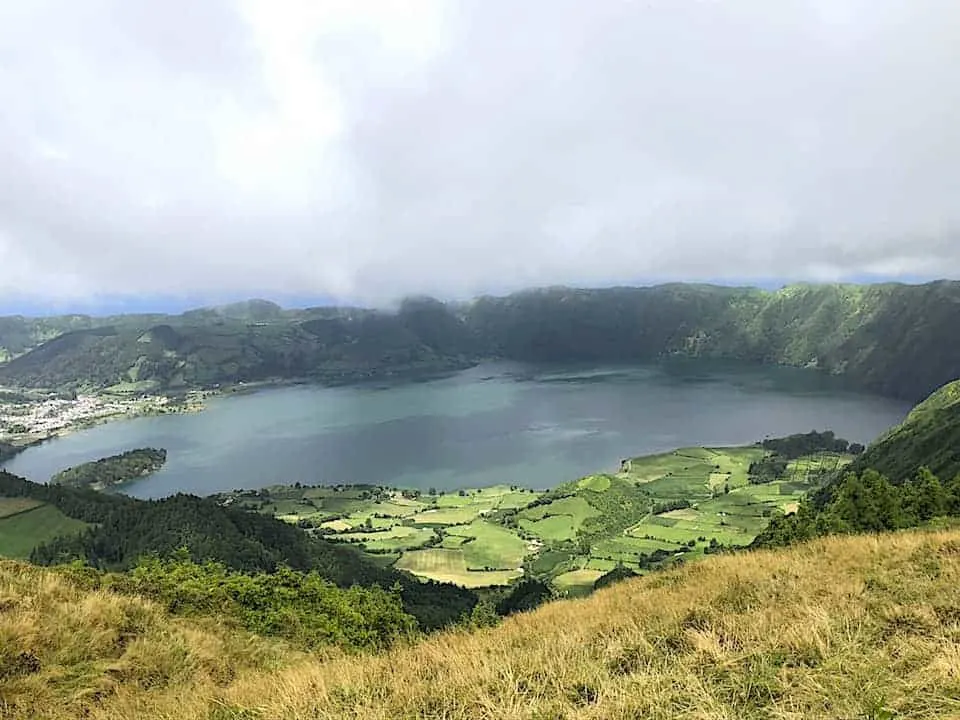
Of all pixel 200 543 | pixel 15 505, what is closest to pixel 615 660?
pixel 200 543

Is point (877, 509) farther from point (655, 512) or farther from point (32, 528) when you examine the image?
point (32, 528)

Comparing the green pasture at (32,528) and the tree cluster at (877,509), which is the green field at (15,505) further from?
the tree cluster at (877,509)

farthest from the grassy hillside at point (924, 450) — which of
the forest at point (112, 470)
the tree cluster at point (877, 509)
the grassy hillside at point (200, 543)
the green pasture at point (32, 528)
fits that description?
the forest at point (112, 470)

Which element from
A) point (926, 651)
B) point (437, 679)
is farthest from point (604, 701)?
point (926, 651)

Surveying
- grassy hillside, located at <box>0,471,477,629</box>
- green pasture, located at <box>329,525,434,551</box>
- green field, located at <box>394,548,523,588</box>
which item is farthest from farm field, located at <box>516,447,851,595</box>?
grassy hillside, located at <box>0,471,477,629</box>

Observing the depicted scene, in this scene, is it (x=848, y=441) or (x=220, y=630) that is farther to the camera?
(x=848, y=441)

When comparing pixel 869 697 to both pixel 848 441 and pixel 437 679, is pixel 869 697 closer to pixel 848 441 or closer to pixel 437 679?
pixel 437 679
